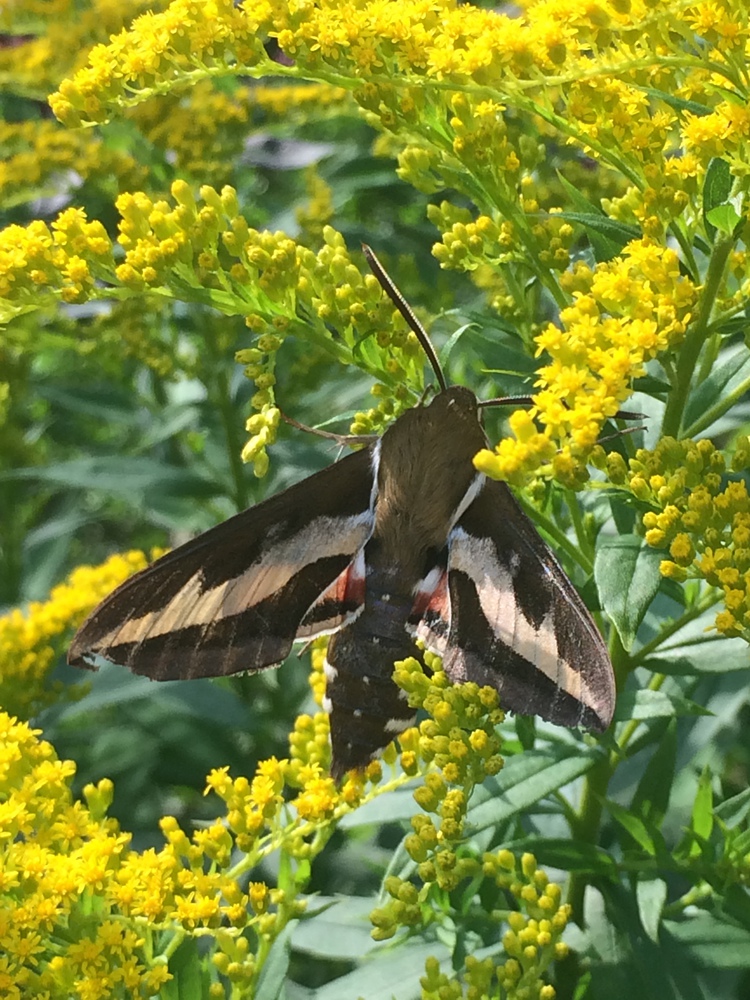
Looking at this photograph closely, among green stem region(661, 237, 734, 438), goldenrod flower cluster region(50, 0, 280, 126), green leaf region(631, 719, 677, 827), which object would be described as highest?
goldenrod flower cluster region(50, 0, 280, 126)

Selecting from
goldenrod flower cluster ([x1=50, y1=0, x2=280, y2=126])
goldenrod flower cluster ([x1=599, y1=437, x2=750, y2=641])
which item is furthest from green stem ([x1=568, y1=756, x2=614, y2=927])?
goldenrod flower cluster ([x1=50, y1=0, x2=280, y2=126])

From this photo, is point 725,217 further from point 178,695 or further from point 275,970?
point 178,695

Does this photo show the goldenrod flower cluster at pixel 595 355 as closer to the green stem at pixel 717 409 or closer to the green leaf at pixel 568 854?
the green stem at pixel 717 409

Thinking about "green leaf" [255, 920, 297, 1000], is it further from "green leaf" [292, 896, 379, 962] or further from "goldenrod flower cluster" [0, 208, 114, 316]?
"goldenrod flower cluster" [0, 208, 114, 316]

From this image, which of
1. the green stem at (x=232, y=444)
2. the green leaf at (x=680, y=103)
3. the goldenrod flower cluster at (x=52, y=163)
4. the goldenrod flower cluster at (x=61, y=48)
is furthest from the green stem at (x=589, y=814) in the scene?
the goldenrod flower cluster at (x=61, y=48)

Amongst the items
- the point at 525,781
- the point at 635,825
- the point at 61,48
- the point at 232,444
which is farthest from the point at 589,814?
the point at 61,48

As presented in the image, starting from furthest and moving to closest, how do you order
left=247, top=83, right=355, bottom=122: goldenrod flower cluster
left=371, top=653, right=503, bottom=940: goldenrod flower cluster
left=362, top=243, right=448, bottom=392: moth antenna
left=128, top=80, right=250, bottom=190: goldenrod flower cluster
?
left=247, top=83, right=355, bottom=122: goldenrod flower cluster < left=128, top=80, right=250, bottom=190: goldenrod flower cluster < left=362, top=243, right=448, bottom=392: moth antenna < left=371, top=653, right=503, bottom=940: goldenrod flower cluster
